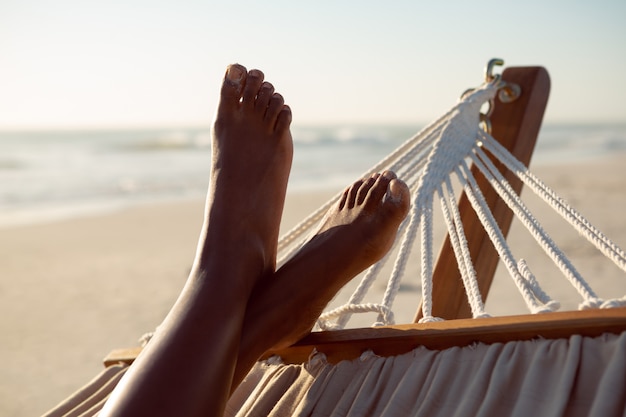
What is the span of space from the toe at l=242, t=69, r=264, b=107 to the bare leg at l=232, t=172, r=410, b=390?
314 millimetres

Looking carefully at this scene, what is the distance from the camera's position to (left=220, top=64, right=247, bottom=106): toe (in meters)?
1.28

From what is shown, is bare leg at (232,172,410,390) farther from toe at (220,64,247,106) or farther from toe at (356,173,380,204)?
toe at (220,64,247,106)

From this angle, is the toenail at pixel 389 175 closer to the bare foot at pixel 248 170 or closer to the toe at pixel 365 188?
the toe at pixel 365 188


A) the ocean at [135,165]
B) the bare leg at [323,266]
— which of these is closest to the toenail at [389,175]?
the bare leg at [323,266]

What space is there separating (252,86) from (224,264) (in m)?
0.52

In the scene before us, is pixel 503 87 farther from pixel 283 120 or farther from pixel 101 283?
pixel 101 283

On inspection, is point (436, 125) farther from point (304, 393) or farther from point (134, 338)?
point (134, 338)

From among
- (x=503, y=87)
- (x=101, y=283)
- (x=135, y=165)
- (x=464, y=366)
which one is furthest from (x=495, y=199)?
(x=135, y=165)

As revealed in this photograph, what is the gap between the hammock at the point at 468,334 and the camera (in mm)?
694

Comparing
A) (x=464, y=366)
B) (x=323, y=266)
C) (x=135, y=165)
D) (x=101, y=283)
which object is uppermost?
(x=135, y=165)

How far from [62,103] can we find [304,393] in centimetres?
2243

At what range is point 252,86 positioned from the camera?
1.30 m

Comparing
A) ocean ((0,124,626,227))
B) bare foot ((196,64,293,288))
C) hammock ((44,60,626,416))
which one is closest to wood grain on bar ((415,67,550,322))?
hammock ((44,60,626,416))

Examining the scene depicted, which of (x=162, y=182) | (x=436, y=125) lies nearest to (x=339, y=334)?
(x=436, y=125)
